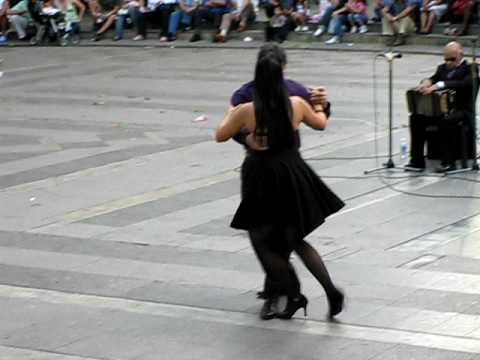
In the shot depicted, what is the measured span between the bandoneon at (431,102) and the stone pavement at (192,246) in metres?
0.70

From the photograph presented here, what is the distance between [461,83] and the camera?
1292 cm

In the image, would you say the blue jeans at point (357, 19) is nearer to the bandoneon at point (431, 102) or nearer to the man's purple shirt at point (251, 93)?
the bandoneon at point (431, 102)

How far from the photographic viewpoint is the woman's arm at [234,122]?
7.88 metres

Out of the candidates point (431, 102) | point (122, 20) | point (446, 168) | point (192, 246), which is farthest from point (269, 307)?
point (122, 20)

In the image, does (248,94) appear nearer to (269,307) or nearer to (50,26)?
(269,307)

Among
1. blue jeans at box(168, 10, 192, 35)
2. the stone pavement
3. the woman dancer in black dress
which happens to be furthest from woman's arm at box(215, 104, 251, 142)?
blue jeans at box(168, 10, 192, 35)

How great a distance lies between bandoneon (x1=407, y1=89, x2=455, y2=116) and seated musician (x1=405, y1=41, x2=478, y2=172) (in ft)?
0.17

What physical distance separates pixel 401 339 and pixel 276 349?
76 centimetres

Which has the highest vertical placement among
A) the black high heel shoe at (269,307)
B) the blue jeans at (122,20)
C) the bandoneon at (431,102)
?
the bandoneon at (431,102)

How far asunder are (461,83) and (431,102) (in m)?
0.37

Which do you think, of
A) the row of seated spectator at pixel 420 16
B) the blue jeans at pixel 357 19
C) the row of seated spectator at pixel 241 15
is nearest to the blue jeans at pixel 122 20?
the row of seated spectator at pixel 241 15

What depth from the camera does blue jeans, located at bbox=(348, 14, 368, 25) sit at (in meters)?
28.2

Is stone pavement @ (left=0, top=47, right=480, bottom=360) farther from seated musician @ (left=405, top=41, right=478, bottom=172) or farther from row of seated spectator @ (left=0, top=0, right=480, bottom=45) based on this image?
row of seated spectator @ (left=0, top=0, right=480, bottom=45)

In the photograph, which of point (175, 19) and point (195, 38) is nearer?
point (195, 38)
